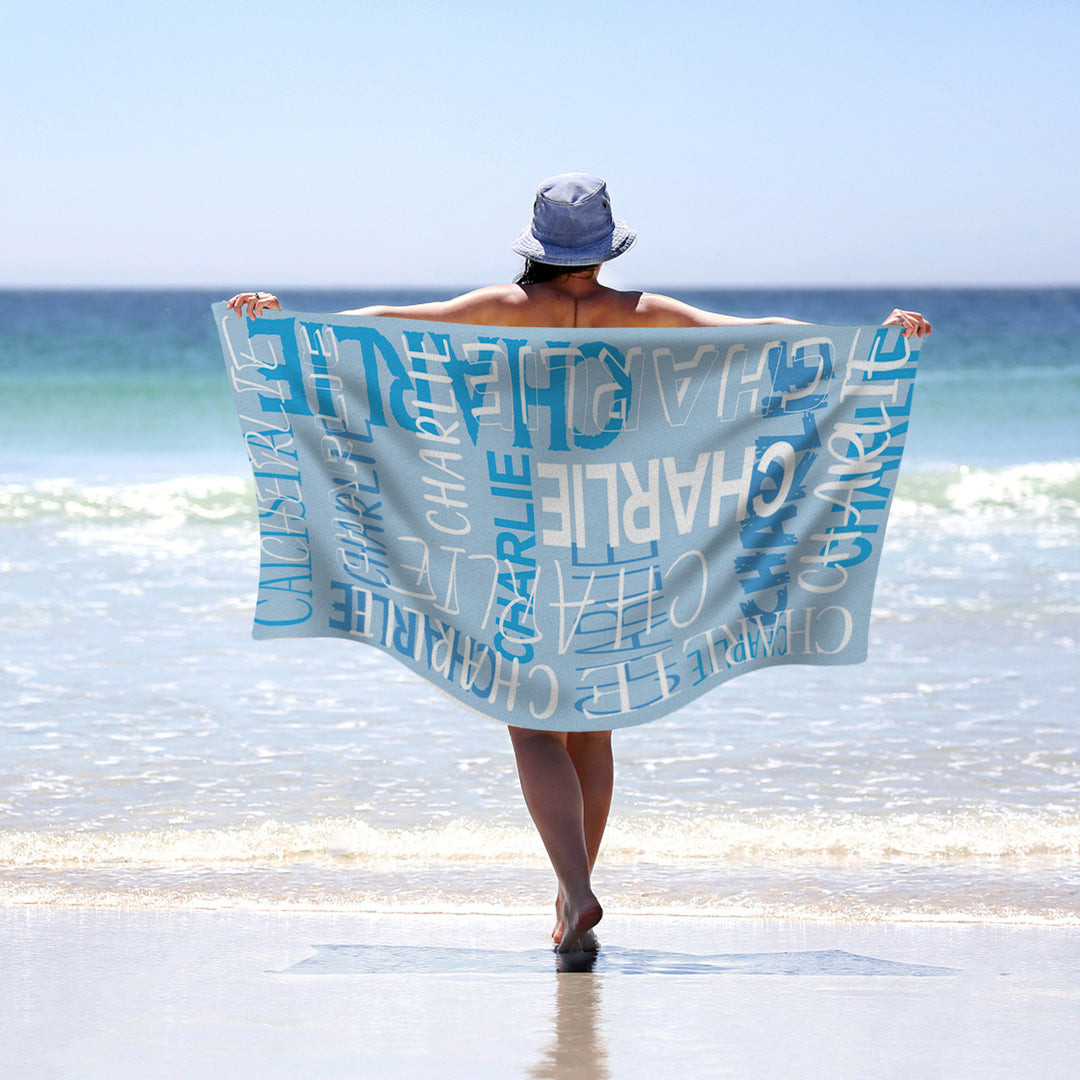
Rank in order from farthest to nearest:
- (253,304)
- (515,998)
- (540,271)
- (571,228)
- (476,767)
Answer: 1. (476,767)
2. (253,304)
3. (540,271)
4. (571,228)
5. (515,998)

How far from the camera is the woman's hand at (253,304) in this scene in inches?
126

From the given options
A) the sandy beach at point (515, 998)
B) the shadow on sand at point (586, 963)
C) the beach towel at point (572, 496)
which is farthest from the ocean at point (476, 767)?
the beach towel at point (572, 496)

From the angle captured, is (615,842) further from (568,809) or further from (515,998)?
(515,998)

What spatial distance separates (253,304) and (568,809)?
4.31ft

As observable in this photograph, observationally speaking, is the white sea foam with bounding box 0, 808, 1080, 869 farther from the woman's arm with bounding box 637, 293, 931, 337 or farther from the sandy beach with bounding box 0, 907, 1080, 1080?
the woman's arm with bounding box 637, 293, 931, 337

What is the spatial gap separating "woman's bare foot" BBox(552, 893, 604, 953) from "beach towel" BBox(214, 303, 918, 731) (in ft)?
1.24

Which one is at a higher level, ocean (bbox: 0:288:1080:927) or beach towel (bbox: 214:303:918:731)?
beach towel (bbox: 214:303:918:731)

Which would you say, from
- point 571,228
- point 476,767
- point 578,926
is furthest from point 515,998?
point 476,767

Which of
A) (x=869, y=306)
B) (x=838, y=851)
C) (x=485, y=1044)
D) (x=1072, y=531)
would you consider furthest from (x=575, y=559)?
(x=869, y=306)

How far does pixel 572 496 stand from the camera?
10.4ft

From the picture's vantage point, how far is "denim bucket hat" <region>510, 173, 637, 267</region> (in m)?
Result: 2.99

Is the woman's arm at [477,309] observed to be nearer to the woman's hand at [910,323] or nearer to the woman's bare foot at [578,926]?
the woman's hand at [910,323]

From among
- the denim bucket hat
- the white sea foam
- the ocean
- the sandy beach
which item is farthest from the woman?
the white sea foam

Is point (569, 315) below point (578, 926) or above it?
above
